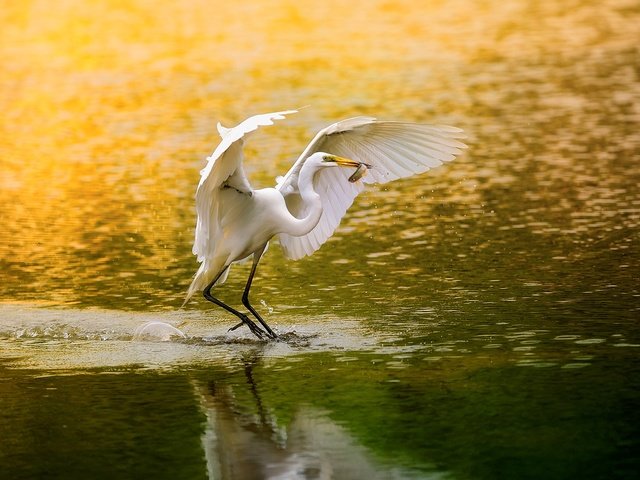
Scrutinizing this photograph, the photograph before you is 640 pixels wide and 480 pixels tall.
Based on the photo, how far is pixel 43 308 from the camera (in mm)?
14109

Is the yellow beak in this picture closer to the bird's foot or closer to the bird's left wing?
the bird's left wing

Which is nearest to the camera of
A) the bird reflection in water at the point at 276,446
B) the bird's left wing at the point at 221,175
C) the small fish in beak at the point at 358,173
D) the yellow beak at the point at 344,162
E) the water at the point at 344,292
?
the bird reflection in water at the point at 276,446

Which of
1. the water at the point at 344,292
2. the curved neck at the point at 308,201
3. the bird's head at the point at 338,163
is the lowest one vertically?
the water at the point at 344,292

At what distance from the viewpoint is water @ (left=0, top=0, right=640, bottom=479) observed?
933cm

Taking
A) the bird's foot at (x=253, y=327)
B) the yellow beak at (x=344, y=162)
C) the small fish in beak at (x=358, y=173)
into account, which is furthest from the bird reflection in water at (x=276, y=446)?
the small fish in beak at (x=358, y=173)

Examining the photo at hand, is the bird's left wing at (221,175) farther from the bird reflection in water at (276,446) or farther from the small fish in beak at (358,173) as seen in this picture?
the bird reflection in water at (276,446)

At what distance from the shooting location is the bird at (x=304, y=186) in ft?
40.6

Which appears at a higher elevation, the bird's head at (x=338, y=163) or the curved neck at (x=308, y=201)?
the bird's head at (x=338, y=163)

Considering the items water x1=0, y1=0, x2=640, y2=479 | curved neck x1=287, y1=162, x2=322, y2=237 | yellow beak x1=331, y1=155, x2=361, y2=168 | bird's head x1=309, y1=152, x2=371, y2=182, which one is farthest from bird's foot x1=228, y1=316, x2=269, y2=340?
yellow beak x1=331, y1=155, x2=361, y2=168

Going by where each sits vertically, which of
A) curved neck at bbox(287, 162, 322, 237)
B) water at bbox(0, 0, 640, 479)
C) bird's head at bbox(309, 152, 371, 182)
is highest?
bird's head at bbox(309, 152, 371, 182)

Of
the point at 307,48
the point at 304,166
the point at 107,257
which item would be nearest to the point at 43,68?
the point at 307,48

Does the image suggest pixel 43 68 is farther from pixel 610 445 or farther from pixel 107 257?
pixel 610 445

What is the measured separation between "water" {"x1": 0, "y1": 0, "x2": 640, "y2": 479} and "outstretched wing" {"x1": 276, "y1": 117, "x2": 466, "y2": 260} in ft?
4.12

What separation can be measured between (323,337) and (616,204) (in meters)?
6.89
